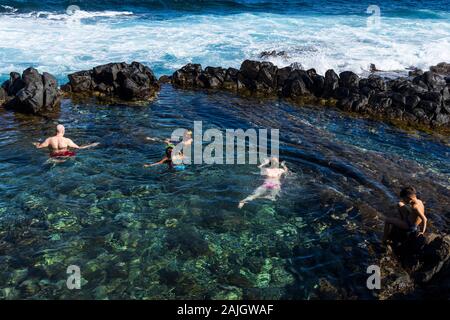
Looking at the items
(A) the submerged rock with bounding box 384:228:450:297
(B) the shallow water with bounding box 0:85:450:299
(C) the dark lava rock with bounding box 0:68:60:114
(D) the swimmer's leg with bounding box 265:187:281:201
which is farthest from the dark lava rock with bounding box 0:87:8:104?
(A) the submerged rock with bounding box 384:228:450:297

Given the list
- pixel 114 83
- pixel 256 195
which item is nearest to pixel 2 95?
pixel 114 83

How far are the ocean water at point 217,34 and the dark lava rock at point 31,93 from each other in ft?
17.4

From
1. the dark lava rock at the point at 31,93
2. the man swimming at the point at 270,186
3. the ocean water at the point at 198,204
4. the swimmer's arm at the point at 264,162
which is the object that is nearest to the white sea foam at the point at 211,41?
the ocean water at the point at 198,204

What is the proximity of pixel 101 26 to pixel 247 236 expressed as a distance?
3402 cm

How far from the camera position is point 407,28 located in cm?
4231

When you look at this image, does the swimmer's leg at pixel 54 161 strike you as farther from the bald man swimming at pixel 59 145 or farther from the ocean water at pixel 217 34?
the ocean water at pixel 217 34

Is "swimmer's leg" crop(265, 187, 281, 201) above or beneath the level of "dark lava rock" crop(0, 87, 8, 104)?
beneath

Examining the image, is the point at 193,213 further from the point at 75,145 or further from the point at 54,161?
the point at 75,145

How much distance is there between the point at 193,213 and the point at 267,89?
1326 cm

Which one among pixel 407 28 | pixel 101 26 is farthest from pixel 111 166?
pixel 407 28

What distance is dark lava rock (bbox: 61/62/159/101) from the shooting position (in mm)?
21656

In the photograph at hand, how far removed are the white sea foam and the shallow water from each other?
12061mm

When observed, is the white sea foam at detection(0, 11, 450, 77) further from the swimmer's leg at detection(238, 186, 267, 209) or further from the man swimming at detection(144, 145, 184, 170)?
the swimmer's leg at detection(238, 186, 267, 209)
